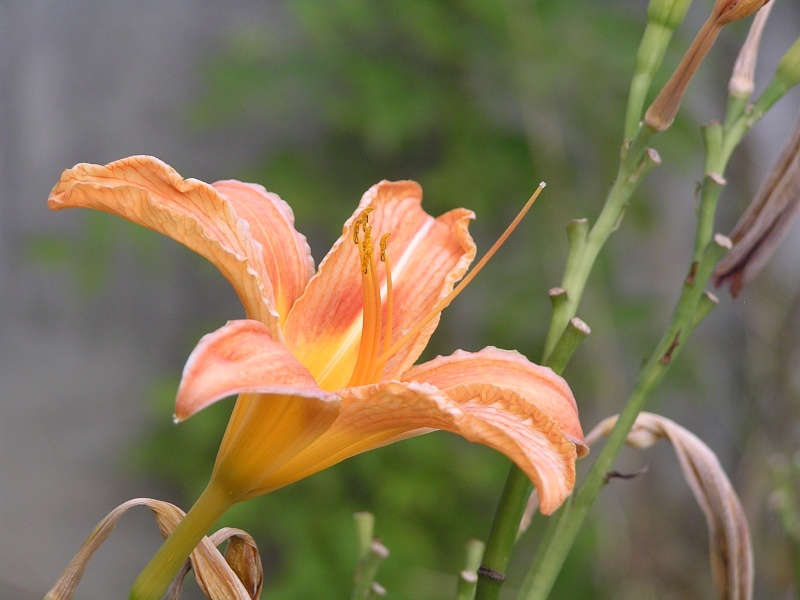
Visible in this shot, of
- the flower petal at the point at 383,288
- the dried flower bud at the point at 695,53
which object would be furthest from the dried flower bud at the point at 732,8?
the flower petal at the point at 383,288

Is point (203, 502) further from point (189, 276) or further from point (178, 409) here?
point (189, 276)

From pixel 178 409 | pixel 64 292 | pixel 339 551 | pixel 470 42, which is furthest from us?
pixel 64 292

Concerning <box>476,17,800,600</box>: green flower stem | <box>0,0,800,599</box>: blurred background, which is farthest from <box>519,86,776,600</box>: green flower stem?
<box>0,0,800,599</box>: blurred background

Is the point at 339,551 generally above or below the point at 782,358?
below

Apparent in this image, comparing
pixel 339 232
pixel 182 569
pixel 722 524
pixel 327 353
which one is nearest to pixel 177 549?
pixel 182 569

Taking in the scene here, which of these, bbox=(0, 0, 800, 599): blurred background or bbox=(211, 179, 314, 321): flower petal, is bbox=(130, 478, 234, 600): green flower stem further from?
bbox=(0, 0, 800, 599): blurred background

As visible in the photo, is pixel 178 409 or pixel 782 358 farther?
pixel 782 358

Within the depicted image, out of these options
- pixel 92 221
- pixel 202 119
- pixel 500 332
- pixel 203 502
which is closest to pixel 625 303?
pixel 500 332
